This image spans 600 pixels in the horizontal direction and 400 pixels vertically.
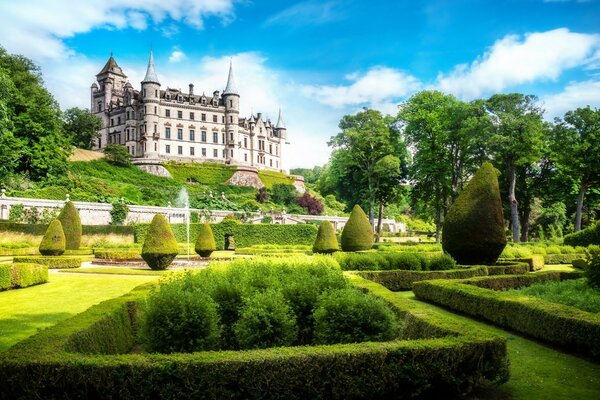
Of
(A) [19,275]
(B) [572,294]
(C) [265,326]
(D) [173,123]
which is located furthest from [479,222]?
(D) [173,123]

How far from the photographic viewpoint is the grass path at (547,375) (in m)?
5.90

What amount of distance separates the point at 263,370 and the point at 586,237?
2847cm

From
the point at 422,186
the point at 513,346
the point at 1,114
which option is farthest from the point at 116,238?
the point at 513,346

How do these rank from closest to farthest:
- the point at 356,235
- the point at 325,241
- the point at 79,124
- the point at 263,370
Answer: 1. the point at 263,370
2. the point at 325,241
3. the point at 356,235
4. the point at 79,124

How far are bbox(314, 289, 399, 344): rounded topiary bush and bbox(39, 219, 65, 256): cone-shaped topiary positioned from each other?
19166 millimetres

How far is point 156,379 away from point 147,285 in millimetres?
6772

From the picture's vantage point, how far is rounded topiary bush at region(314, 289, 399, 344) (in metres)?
6.75

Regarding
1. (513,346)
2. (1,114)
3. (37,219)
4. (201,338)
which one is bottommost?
(513,346)

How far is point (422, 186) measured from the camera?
133 feet

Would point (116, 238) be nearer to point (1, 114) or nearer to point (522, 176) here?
point (1, 114)

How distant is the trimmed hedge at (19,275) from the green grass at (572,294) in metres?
14.6

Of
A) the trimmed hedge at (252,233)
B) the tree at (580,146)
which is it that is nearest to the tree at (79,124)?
the trimmed hedge at (252,233)

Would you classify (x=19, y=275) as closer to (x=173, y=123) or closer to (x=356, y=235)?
(x=356, y=235)

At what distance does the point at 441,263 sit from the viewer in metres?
16.8
